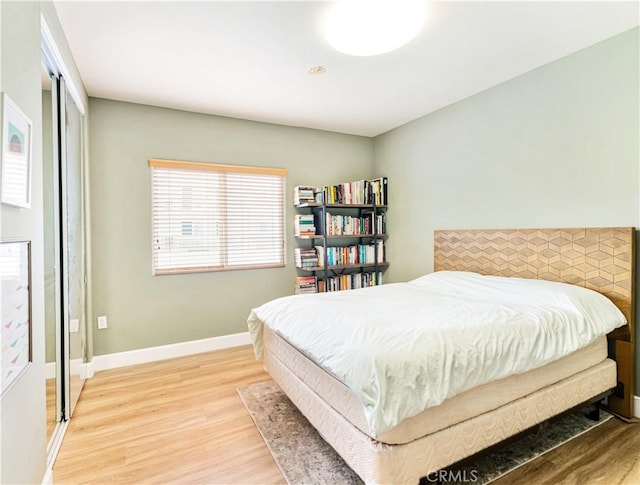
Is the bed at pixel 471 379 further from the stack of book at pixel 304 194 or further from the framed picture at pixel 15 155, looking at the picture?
the stack of book at pixel 304 194

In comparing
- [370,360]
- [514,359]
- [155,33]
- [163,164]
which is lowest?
[514,359]

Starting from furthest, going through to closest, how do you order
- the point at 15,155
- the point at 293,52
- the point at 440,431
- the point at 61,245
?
the point at 293,52, the point at 61,245, the point at 440,431, the point at 15,155

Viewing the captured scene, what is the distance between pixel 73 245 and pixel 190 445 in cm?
163

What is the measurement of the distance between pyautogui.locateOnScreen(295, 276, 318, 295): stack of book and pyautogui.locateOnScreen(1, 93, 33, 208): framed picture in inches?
105

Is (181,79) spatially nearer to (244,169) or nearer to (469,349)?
(244,169)

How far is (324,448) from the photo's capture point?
5.97ft

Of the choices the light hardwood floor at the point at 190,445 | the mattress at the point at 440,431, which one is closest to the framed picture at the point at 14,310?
the light hardwood floor at the point at 190,445

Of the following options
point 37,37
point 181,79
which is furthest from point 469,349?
point 181,79

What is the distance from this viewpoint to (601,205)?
7.26ft

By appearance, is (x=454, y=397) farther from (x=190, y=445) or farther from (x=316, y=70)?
(x=316, y=70)

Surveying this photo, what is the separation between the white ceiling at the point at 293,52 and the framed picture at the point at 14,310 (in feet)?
4.80

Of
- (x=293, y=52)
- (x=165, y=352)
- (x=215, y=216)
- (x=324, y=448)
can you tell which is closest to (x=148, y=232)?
(x=215, y=216)

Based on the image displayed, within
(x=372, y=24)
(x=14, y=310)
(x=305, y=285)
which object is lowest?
(x=305, y=285)

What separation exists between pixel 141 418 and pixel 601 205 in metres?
3.47
